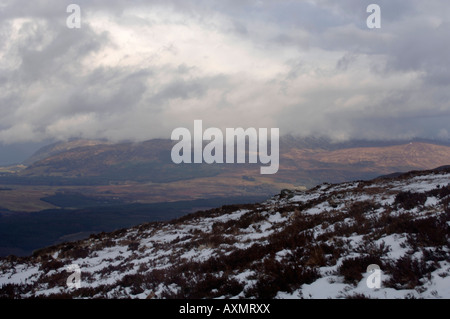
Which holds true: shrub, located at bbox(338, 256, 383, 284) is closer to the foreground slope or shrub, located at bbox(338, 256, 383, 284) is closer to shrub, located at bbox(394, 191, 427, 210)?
the foreground slope

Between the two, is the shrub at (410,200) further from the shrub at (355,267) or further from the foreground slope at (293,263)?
the shrub at (355,267)

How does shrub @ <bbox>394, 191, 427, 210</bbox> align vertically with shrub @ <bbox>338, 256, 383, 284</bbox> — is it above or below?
above

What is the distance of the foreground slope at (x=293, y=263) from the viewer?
760cm

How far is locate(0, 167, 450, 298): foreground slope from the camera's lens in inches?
299

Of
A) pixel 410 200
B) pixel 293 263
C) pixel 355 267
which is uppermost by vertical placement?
pixel 410 200

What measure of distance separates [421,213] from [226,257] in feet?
26.8

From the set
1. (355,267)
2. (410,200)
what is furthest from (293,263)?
(410,200)

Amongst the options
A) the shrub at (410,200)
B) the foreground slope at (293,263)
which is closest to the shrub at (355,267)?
the foreground slope at (293,263)

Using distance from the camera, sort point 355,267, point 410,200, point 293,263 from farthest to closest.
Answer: point 410,200 → point 293,263 → point 355,267

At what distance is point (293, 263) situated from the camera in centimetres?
960

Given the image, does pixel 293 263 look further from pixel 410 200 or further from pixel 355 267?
pixel 410 200

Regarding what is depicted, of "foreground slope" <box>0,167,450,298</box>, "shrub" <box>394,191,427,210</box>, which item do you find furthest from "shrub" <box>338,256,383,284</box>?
"shrub" <box>394,191,427,210</box>
